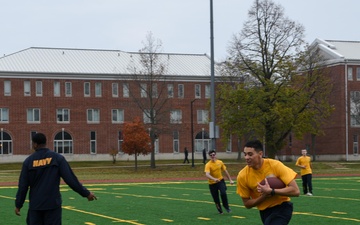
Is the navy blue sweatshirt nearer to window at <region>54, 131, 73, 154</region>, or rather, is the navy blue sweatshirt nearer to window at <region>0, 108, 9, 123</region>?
window at <region>0, 108, 9, 123</region>

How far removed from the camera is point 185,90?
90375 mm

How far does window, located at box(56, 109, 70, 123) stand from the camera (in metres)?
84.6

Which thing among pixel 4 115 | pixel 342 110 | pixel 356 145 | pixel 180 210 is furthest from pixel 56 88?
pixel 180 210

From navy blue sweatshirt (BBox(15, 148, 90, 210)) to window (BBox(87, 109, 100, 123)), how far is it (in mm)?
76081

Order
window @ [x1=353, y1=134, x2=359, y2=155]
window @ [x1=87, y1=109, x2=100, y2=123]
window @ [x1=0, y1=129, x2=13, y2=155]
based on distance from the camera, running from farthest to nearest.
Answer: window @ [x1=353, y1=134, x2=359, y2=155]
window @ [x1=87, y1=109, x2=100, y2=123]
window @ [x1=0, y1=129, x2=13, y2=155]

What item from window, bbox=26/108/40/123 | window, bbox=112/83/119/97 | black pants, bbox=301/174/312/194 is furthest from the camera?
window, bbox=112/83/119/97

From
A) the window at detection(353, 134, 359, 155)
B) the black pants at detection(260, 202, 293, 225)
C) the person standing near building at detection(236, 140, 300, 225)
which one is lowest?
the window at detection(353, 134, 359, 155)

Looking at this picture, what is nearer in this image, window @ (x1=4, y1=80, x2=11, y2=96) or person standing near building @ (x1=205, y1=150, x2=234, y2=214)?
person standing near building @ (x1=205, y1=150, x2=234, y2=214)

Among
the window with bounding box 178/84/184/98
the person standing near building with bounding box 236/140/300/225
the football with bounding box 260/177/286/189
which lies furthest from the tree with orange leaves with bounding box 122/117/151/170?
the football with bounding box 260/177/286/189

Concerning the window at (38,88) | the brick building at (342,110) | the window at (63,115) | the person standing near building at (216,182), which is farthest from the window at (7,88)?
the person standing near building at (216,182)

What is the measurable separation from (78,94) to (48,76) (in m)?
4.39

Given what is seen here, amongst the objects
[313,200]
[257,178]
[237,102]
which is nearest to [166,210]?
[313,200]

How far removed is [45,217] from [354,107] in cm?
7728

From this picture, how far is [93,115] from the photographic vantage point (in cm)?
8669
